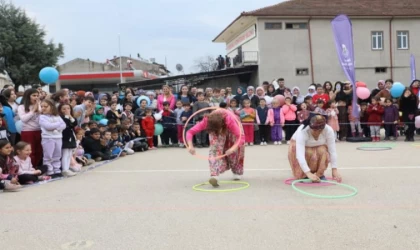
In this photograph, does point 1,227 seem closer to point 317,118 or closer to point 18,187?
point 18,187

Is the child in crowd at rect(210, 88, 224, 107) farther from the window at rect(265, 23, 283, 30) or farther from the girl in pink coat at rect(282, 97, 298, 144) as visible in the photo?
the window at rect(265, 23, 283, 30)

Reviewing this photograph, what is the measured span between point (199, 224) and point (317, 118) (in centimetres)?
275

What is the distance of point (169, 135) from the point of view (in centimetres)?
1365

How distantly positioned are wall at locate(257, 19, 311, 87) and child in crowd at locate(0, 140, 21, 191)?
28369mm

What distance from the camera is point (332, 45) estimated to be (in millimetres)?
34438

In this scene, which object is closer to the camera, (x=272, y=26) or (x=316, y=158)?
(x=316, y=158)

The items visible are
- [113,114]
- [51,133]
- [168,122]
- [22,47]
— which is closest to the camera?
[51,133]

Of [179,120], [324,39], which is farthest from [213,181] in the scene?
[324,39]

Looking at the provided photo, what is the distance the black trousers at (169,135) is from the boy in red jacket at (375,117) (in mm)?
6247

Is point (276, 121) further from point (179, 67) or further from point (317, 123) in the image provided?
point (179, 67)

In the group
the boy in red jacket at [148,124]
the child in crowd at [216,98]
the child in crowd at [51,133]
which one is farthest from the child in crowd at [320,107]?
the child in crowd at [51,133]

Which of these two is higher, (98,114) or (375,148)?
(98,114)

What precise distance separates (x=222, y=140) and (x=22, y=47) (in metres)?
31.2

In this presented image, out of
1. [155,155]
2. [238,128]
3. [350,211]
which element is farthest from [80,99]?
[350,211]
